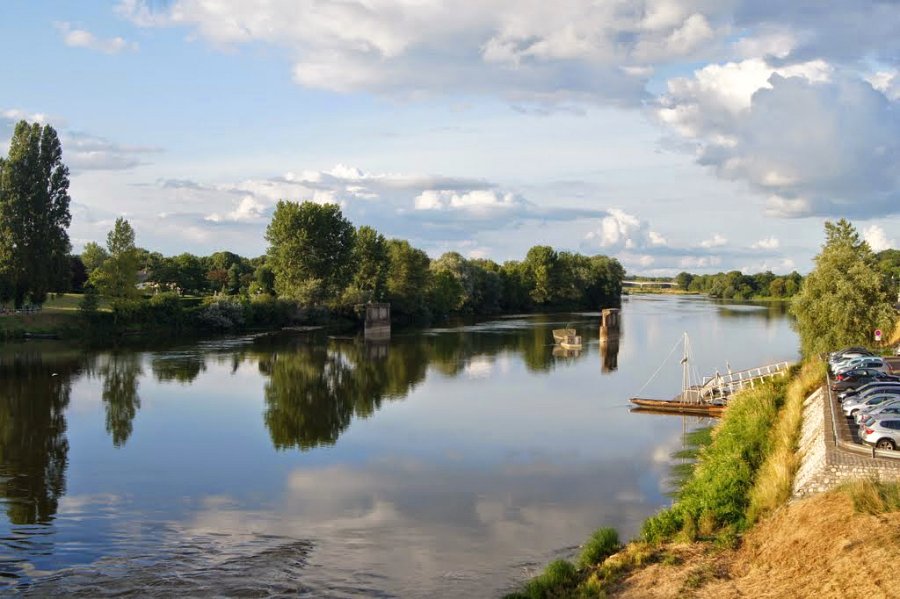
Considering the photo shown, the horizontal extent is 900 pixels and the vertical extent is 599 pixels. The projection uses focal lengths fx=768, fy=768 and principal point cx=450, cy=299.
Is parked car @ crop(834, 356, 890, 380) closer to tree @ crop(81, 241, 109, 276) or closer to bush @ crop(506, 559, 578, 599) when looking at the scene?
bush @ crop(506, 559, 578, 599)

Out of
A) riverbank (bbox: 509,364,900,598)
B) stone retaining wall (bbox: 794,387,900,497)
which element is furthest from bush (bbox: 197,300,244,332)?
stone retaining wall (bbox: 794,387,900,497)

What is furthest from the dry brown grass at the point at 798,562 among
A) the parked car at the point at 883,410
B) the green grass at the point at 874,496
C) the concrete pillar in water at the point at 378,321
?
the concrete pillar in water at the point at 378,321

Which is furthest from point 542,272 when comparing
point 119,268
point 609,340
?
point 119,268

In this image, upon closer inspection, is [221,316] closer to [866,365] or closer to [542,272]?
[866,365]

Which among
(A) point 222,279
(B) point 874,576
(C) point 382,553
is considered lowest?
(C) point 382,553

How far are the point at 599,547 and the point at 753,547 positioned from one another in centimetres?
395

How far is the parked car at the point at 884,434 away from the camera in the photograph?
2153 centimetres

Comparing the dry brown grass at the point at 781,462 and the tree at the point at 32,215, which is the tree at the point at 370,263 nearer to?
the tree at the point at 32,215

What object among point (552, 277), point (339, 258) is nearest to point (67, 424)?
point (339, 258)

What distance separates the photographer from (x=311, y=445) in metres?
34.7

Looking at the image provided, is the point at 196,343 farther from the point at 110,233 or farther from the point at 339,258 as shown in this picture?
the point at 339,258

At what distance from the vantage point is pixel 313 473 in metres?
29.7

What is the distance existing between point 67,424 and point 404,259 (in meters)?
87.5

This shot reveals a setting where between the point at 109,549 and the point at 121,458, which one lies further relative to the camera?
the point at 121,458
